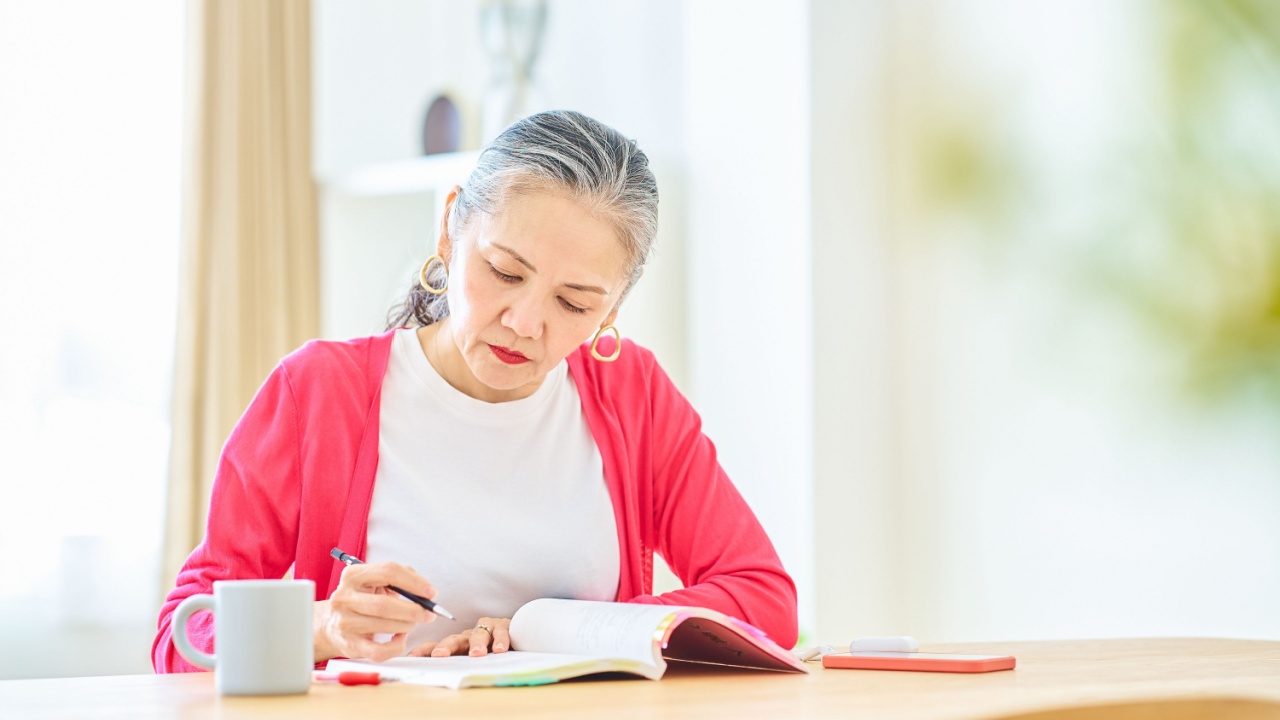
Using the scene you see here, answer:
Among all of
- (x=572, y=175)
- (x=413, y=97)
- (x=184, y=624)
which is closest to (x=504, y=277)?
(x=572, y=175)

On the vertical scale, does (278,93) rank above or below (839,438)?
above

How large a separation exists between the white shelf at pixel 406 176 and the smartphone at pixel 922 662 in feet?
6.89

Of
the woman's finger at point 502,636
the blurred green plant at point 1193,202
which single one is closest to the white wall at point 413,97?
the blurred green plant at point 1193,202

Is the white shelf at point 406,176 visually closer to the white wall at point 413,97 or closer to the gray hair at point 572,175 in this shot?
the white wall at point 413,97

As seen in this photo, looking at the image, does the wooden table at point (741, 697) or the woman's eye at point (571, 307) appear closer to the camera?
the wooden table at point (741, 697)

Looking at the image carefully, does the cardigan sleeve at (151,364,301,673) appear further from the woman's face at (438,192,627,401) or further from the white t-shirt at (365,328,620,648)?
the woman's face at (438,192,627,401)

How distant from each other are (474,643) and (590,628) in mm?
145

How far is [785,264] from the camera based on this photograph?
9.58 ft

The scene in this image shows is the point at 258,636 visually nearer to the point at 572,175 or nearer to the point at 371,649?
the point at 371,649

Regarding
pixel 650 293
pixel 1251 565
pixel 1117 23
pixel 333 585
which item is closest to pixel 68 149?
pixel 650 293

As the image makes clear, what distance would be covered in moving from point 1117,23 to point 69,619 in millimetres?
2548

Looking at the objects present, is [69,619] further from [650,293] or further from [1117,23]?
[1117,23]

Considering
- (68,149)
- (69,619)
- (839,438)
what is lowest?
(69,619)

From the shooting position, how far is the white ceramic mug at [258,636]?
0.98 metres
